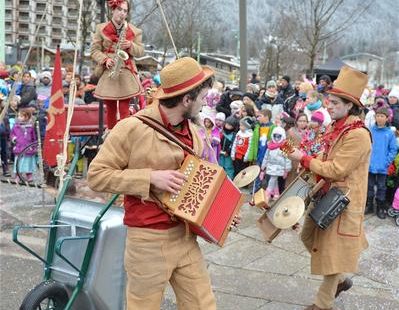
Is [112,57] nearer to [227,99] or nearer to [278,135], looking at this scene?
[278,135]

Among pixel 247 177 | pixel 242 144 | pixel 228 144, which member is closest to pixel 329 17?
pixel 228 144

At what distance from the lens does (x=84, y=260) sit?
128 inches

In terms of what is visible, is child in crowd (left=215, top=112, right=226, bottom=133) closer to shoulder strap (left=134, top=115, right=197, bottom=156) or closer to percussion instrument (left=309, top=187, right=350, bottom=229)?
percussion instrument (left=309, top=187, right=350, bottom=229)

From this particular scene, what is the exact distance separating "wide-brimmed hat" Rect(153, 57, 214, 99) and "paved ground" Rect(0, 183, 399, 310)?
86.3 inches

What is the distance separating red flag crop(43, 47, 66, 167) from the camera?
6.39 m

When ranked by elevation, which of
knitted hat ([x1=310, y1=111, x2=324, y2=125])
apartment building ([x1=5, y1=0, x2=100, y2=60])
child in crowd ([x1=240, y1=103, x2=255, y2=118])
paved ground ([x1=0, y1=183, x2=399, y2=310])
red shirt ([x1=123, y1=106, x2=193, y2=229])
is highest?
apartment building ([x1=5, y1=0, x2=100, y2=60])

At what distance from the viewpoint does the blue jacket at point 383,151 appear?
709 cm

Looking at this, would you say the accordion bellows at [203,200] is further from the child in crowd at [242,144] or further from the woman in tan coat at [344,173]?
the child in crowd at [242,144]

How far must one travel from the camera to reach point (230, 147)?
28.7ft

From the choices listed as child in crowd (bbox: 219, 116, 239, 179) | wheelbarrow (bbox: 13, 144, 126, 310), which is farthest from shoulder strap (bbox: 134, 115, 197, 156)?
child in crowd (bbox: 219, 116, 239, 179)

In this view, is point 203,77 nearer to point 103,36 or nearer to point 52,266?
point 52,266

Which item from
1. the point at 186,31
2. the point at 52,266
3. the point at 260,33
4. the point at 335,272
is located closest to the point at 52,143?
the point at 52,266

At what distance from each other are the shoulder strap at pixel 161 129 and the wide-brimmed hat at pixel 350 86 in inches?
61.2

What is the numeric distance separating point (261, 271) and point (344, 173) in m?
1.70
